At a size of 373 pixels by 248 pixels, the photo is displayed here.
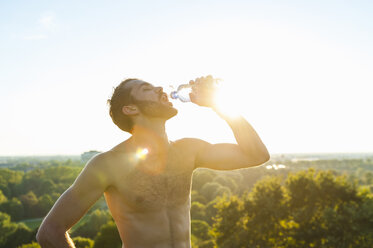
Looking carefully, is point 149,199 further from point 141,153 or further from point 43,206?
point 43,206

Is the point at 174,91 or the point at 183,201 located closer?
the point at 183,201

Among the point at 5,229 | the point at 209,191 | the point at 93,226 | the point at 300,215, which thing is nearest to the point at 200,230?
the point at 93,226

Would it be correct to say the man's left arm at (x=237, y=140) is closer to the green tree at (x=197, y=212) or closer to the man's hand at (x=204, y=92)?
the man's hand at (x=204, y=92)

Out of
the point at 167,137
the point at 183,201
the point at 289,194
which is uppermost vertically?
the point at 167,137

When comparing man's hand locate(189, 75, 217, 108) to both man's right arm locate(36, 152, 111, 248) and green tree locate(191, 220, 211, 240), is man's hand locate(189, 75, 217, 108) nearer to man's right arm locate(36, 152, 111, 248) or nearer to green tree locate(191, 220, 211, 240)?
man's right arm locate(36, 152, 111, 248)

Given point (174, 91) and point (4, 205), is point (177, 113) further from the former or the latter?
point (4, 205)

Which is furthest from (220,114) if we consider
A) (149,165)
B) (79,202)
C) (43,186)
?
(43,186)

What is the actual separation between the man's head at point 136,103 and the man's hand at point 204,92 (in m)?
0.29

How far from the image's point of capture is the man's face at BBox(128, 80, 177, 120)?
3342mm

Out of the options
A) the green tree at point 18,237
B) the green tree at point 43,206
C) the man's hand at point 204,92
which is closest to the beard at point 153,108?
the man's hand at point 204,92

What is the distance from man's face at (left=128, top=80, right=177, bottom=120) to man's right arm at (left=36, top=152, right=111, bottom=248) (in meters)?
0.74

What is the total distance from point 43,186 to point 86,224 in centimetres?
3448

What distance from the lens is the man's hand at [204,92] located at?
329cm

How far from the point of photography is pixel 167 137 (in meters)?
3.54
